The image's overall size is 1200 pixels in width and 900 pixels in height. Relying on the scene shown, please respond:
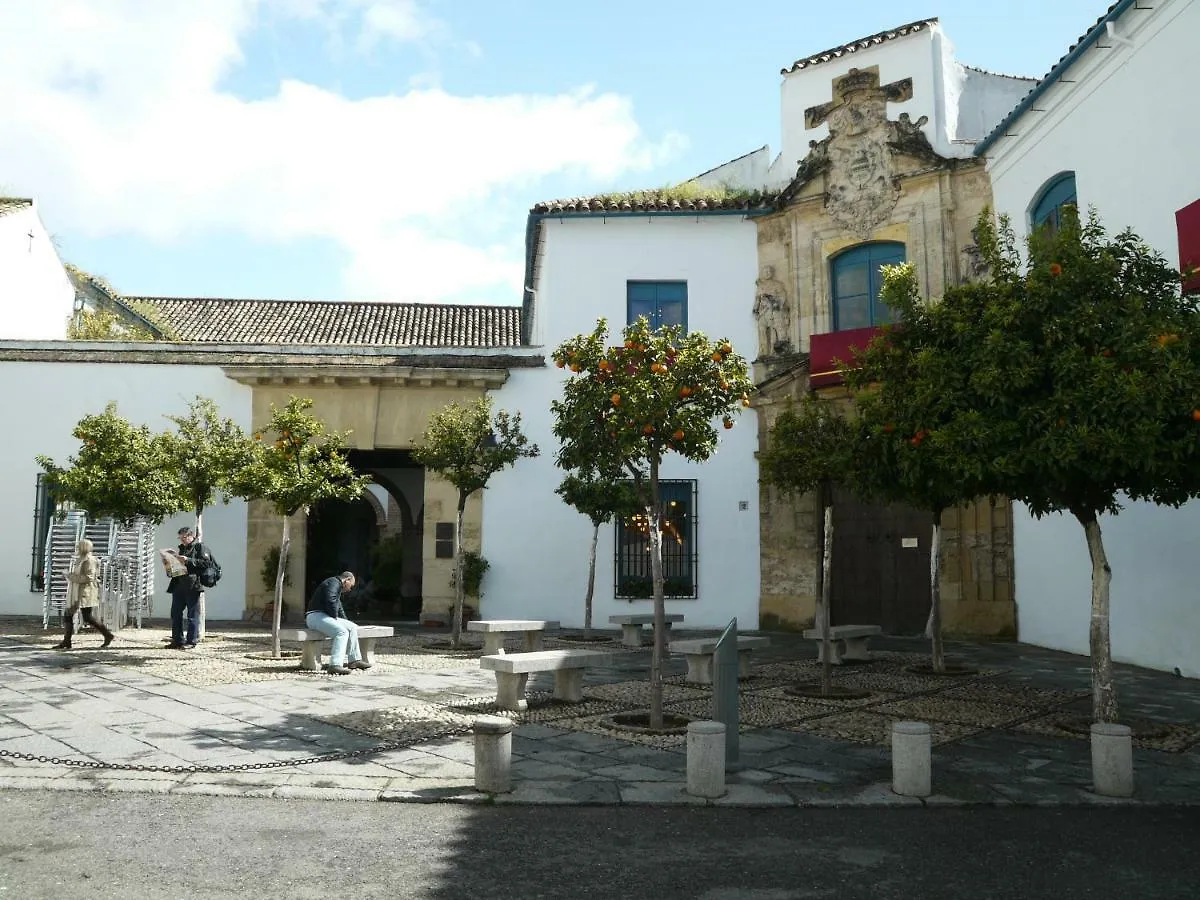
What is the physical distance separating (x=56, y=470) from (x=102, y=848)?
33.6ft

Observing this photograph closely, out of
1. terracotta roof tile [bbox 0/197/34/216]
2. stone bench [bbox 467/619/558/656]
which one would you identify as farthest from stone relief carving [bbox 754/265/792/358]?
terracotta roof tile [bbox 0/197/34/216]

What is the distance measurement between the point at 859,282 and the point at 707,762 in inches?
469

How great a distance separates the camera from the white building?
1090 cm

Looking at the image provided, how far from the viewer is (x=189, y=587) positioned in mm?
12703

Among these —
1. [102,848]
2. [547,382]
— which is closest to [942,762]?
[102,848]

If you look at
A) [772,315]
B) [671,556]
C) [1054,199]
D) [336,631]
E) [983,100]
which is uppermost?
[983,100]

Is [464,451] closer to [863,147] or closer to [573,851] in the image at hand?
[863,147]

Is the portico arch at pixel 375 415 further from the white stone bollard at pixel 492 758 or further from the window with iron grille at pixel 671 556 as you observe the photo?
the white stone bollard at pixel 492 758

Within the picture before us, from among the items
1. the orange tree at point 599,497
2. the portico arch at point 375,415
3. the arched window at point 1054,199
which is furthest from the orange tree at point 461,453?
the arched window at point 1054,199

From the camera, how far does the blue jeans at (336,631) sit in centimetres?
1108

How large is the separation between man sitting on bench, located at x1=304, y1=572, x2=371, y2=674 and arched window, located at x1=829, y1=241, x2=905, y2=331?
905 cm

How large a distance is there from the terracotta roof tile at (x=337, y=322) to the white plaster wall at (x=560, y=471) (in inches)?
209

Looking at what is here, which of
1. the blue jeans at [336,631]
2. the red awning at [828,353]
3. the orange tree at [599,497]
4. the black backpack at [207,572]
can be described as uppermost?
the red awning at [828,353]

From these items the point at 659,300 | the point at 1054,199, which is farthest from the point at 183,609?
the point at 1054,199
